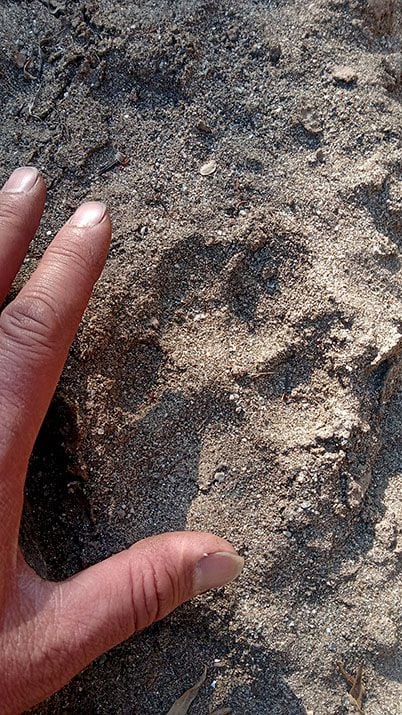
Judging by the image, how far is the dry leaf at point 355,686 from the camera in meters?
1.89

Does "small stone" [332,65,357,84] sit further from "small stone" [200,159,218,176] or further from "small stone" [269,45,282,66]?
"small stone" [200,159,218,176]

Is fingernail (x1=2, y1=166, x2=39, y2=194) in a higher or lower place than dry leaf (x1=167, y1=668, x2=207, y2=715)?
higher

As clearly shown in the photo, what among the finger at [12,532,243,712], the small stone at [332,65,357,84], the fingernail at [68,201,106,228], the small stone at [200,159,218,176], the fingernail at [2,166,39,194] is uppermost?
the small stone at [332,65,357,84]

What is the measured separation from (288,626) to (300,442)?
0.43 meters

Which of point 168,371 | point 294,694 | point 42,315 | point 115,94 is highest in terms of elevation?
point 115,94

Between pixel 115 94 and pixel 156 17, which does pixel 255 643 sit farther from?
pixel 156 17

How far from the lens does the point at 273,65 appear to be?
2.04 m

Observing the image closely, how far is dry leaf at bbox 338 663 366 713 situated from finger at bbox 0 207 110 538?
88cm

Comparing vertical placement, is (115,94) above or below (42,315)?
above

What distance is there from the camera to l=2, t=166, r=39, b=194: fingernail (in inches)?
73.0

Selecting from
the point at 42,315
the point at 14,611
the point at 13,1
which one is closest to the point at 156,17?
the point at 13,1

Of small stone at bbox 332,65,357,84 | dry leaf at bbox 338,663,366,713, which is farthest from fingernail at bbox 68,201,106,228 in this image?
dry leaf at bbox 338,663,366,713

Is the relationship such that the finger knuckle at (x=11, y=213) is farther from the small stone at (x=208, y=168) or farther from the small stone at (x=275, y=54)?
the small stone at (x=275, y=54)

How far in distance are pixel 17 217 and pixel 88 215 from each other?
17 centimetres
